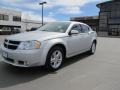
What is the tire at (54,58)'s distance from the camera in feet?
17.3

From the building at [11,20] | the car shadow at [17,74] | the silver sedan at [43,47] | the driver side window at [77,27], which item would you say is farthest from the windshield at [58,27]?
the building at [11,20]

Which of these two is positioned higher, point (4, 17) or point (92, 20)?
point (4, 17)

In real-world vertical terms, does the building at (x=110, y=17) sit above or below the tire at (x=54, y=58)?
above

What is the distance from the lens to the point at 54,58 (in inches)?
218

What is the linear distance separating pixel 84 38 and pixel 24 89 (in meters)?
3.78

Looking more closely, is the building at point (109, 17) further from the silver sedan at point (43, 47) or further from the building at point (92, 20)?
the silver sedan at point (43, 47)

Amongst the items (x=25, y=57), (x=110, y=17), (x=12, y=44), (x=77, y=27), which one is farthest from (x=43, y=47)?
(x=110, y=17)

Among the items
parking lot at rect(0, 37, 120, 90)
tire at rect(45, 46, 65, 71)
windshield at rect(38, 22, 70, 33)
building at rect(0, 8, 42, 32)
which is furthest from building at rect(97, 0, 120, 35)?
tire at rect(45, 46, 65, 71)

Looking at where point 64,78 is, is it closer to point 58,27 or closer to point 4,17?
point 58,27

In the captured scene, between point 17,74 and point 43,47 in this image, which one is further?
point 17,74

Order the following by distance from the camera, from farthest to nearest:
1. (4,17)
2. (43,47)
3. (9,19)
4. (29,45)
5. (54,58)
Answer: (9,19) < (4,17) < (54,58) < (43,47) < (29,45)

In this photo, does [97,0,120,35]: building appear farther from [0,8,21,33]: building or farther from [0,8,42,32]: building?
[0,8,21,33]: building

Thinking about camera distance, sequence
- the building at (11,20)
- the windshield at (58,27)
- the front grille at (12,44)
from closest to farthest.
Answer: the front grille at (12,44), the windshield at (58,27), the building at (11,20)

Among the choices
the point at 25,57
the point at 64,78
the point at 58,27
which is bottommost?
the point at 64,78
